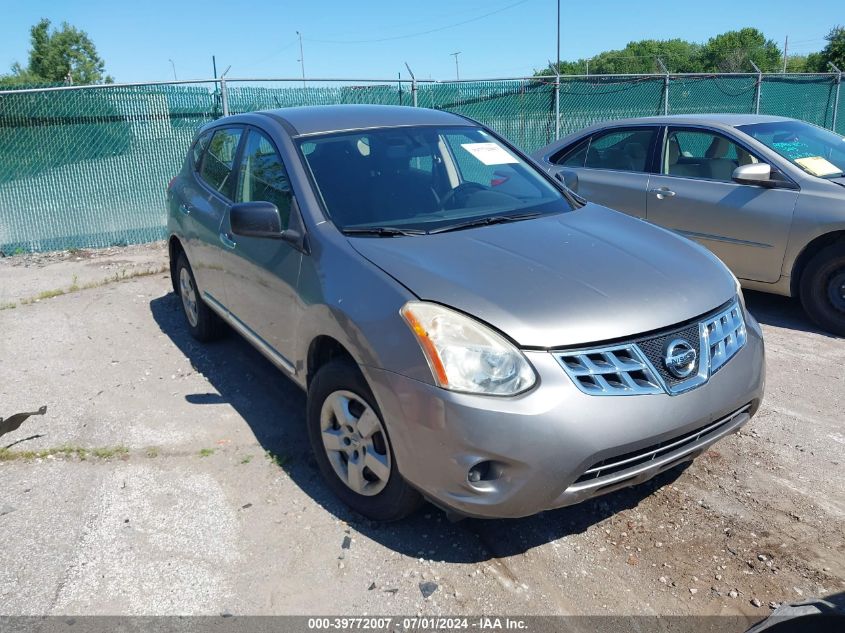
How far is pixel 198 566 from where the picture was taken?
3006 millimetres

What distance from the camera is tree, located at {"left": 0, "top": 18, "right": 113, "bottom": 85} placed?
61.3 meters

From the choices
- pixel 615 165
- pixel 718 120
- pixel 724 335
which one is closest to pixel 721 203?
pixel 718 120

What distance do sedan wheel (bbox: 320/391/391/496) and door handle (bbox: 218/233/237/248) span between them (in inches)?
59.4

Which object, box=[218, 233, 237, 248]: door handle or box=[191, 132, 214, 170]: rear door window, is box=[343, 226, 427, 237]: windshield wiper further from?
box=[191, 132, 214, 170]: rear door window

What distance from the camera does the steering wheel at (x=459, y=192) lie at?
3.78m

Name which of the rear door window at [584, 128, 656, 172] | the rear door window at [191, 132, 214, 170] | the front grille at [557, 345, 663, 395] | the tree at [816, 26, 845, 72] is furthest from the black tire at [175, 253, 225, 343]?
the tree at [816, 26, 845, 72]

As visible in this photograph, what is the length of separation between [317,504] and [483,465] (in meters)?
1.13

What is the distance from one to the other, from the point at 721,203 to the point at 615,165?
117 cm

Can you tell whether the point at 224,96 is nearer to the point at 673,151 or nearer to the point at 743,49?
the point at 673,151

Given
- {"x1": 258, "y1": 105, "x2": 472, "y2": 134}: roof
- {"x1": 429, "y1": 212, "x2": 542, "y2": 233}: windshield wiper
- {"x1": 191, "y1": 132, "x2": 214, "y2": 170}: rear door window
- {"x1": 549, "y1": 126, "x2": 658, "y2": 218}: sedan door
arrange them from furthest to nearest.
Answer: {"x1": 549, "y1": 126, "x2": 658, "y2": 218}: sedan door, {"x1": 191, "y1": 132, "x2": 214, "y2": 170}: rear door window, {"x1": 258, "y1": 105, "x2": 472, "y2": 134}: roof, {"x1": 429, "y1": 212, "x2": 542, "y2": 233}: windshield wiper

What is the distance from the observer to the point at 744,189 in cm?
580

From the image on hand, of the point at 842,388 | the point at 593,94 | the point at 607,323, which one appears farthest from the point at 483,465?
the point at 593,94

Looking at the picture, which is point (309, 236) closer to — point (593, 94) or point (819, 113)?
point (593, 94)

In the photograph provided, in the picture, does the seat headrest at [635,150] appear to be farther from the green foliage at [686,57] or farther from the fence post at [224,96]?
the green foliage at [686,57]
